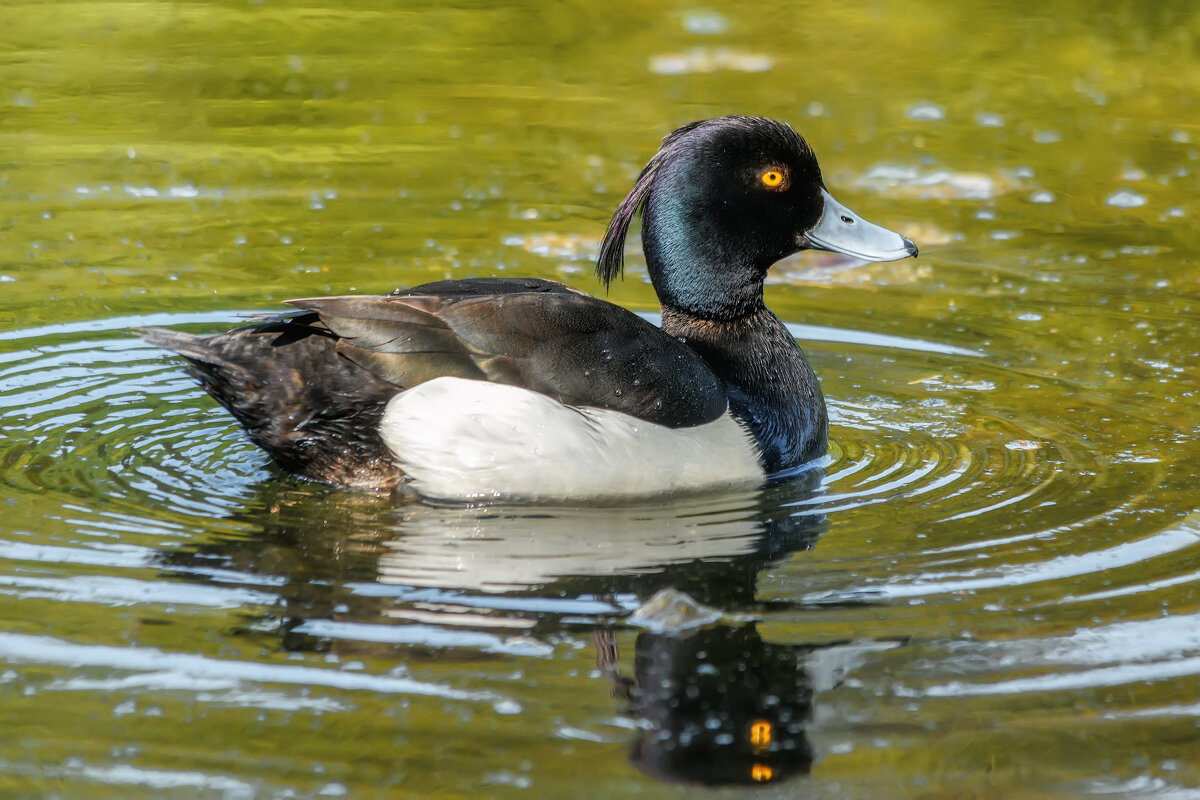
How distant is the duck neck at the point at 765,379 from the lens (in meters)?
6.04

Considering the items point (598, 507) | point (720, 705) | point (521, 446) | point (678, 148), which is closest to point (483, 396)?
point (521, 446)

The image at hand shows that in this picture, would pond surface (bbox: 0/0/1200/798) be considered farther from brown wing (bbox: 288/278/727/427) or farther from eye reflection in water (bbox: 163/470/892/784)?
brown wing (bbox: 288/278/727/427)

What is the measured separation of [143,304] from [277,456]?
2.35m

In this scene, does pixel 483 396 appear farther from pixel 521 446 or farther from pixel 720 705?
pixel 720 705

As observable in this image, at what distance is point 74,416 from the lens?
21.0 ft

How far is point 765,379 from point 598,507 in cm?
104

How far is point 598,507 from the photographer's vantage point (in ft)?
18.5

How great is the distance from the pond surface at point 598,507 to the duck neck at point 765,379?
0.20m

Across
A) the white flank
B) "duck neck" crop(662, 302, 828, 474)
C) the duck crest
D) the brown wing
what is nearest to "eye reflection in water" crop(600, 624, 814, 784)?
the white flank

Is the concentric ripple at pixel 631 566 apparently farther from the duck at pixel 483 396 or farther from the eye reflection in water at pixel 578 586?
the duck at pixel 483 396

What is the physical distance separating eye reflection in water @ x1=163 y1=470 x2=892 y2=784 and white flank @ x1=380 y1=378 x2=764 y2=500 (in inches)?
3.6

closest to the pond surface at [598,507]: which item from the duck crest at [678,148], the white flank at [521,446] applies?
the white flank at [521,446]

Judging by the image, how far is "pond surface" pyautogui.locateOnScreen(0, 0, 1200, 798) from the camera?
13.1 feet

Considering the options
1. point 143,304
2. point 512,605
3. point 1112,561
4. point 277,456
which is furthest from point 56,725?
point 143,304
